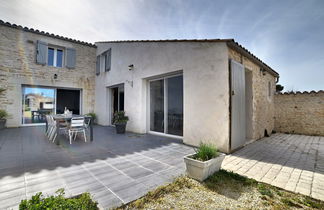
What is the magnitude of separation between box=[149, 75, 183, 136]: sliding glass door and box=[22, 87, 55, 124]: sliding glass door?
702 centimetres

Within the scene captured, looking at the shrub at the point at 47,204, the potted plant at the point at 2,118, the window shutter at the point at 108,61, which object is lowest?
the shrub at the point at 47,204

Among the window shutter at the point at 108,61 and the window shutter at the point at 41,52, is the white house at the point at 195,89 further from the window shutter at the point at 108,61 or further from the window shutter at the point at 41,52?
the window shutter at the point at 41,52

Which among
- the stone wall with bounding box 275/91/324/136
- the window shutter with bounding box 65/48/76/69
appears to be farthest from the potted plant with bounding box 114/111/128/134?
the stone wall with bounding box 275/91/324/136

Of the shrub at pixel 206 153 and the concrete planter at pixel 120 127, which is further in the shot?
the concrete planter at pixel 120 127

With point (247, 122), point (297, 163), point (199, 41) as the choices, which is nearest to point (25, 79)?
point (199, 41)

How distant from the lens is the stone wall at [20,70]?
7.55m

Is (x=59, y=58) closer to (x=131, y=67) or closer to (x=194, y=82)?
(x=131, y=67)

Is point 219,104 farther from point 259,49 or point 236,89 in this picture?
point 259,49

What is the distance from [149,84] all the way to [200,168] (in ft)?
15.9

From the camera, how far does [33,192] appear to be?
6.50 feet

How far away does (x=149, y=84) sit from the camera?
6.54 m

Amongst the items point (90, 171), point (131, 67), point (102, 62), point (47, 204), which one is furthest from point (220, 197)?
point (102, 62)

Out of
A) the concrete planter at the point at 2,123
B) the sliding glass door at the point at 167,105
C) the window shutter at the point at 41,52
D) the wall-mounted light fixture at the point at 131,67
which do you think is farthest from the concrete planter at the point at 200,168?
the window shutter at the point at 41,52

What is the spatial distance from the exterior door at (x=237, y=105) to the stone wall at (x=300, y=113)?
514 cm
